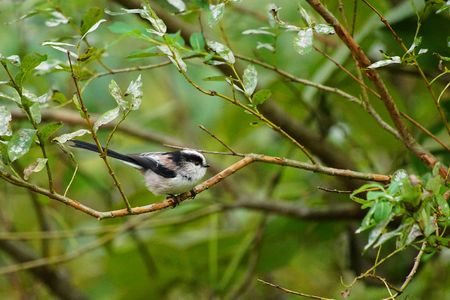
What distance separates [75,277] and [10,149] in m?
2.82

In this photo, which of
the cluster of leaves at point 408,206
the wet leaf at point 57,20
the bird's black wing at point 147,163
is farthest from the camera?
the bird's black wing at point 147,163

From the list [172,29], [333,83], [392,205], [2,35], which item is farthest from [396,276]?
[2,35]

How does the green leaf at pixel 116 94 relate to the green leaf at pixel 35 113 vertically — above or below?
above

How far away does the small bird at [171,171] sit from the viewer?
247 centimetres

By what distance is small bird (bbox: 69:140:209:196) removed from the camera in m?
2.47

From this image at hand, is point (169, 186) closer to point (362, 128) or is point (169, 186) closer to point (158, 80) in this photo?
point (362, 128)

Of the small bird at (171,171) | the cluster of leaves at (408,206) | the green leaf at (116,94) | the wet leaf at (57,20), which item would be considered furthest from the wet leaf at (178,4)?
the cluster of leaves at (408,206)

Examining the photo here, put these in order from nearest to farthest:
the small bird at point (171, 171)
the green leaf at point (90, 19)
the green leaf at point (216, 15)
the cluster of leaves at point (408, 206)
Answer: the cluster of leaves at point (408, 206) < the green leaf at point (216, 15) < the green leaf at point (90, 19) < the small bird at point (171, 171)

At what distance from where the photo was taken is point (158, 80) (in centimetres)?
468

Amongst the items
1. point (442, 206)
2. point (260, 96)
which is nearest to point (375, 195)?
point (442, 206)

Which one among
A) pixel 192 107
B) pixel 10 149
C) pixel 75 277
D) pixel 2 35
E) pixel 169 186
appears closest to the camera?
pixel 10 149

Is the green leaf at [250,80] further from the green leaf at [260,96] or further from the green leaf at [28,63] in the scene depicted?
the green leaf at [28,63]

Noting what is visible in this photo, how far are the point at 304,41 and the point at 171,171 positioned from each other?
1.04m

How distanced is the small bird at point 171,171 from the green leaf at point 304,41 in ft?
2.89
